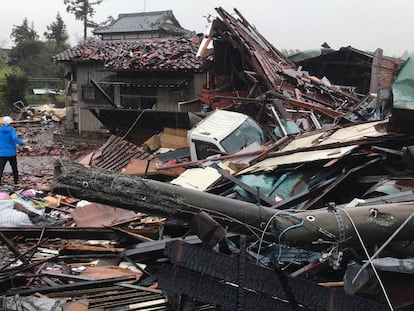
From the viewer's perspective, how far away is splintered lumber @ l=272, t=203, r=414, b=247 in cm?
294

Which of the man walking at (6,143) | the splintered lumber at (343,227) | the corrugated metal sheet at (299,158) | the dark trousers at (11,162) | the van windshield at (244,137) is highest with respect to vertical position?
the splintered lumber at (343,227)

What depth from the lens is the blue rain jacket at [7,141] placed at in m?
9.71

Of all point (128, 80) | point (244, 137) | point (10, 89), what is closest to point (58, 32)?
point (10, 89)

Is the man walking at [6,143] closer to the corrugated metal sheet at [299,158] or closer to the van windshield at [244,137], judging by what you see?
the van windshield at [244,137]

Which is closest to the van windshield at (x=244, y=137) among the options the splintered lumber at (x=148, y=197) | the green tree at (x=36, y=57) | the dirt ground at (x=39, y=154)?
the dirt ground at (x=39, y=154)

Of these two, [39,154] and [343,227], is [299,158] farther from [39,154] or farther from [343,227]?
[39,154]

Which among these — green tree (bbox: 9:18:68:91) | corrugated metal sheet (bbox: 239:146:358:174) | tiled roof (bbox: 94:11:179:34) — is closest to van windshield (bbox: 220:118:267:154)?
corrugated metal sheet (bbox: 239:146:358:174)

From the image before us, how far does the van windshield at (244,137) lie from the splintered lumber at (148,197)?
587 centimetres

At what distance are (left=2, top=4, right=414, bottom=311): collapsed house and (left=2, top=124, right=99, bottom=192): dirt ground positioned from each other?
6.94 feet

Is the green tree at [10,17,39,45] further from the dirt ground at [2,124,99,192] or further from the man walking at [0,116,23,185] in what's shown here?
the man walking at [0,116,23,185]

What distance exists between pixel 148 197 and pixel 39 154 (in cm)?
1474

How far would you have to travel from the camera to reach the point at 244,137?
30.0ft

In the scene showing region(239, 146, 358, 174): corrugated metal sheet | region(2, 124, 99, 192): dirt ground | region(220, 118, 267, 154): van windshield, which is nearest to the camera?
region(239, 146, 358, 174): corrugated metal sheet

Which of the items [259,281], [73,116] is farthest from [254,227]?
[73,116]
